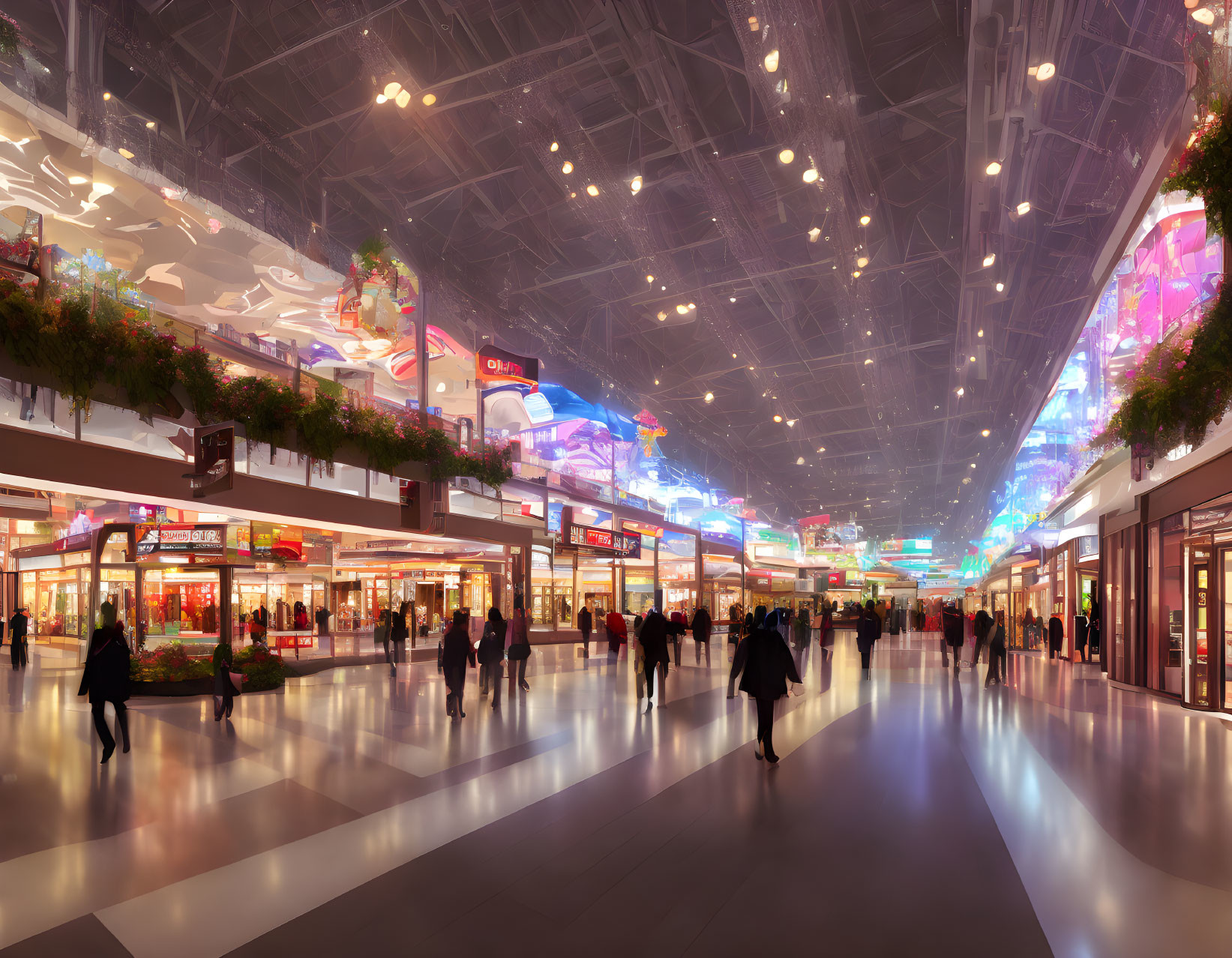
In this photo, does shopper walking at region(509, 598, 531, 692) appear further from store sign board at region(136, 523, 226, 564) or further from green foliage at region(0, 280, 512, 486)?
store sign board at region(136, 523, 226, 564)

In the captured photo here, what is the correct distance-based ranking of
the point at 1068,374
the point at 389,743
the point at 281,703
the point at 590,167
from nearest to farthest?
the point at 389,743, the point at 281,703, the point at 590,167, the point at 1068,374

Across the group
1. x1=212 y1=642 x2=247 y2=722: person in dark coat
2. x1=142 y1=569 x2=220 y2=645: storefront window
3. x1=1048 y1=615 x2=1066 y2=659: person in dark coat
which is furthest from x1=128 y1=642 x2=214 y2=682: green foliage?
x1=1048 y1=615 x2=1066 y2=659: person in dark coat

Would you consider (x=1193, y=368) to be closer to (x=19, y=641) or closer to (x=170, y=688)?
(x=170, y=688)

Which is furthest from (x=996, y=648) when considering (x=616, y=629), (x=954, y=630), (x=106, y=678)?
(x=106, y=678)

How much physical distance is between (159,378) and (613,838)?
10.8 metres

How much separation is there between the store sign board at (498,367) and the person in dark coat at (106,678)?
18.0m

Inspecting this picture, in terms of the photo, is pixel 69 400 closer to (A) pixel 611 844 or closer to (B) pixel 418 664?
(A) pixel 611 844

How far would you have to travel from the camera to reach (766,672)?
9422mm

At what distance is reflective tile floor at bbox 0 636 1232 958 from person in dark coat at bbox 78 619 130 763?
405 millimetres

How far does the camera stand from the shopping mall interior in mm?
5531

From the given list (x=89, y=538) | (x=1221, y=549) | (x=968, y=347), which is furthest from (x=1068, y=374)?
(x=89, y=538)

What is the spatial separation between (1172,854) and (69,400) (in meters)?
13.6

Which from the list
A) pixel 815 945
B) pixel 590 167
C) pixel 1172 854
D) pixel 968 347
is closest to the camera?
pixel 815 945

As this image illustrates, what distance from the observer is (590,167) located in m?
20.2
